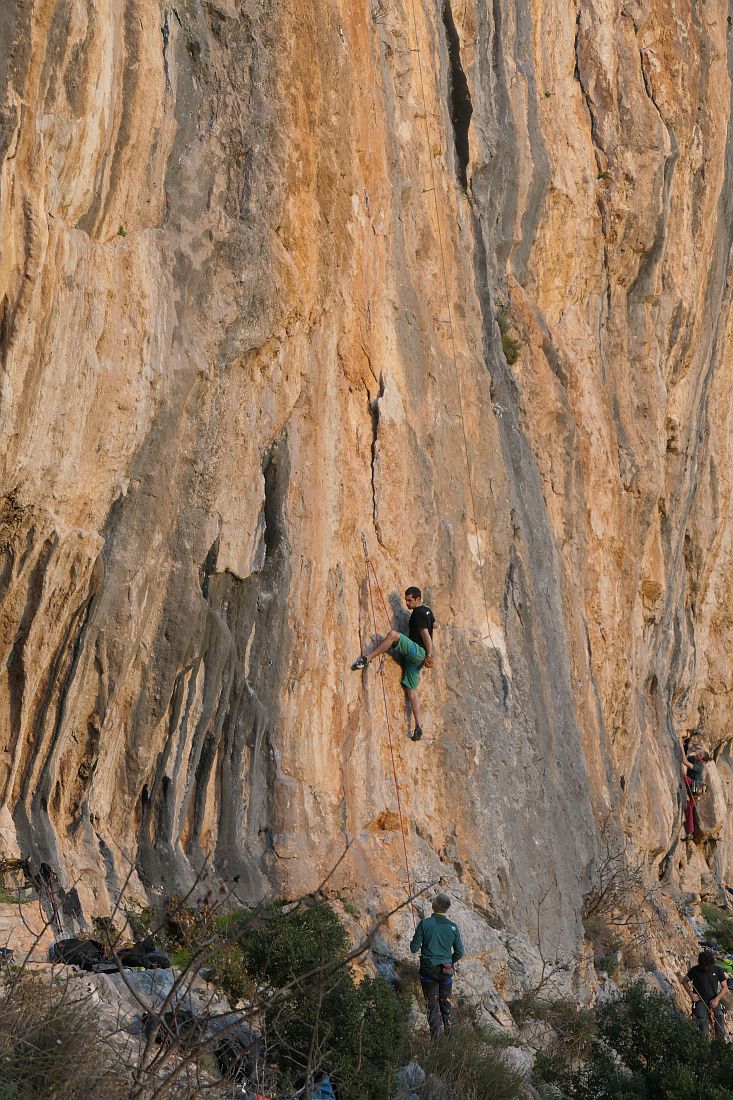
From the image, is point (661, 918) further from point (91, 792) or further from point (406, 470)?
point (91, 792)

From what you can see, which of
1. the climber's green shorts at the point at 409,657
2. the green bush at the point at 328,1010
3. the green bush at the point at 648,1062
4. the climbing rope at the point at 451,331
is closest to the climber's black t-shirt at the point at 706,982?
the green bush at the point at 648,1062

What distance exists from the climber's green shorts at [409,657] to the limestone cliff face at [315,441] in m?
0.14

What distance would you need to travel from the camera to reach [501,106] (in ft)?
53.1

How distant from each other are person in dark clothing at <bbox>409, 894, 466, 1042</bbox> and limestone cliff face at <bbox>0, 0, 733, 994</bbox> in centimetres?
123

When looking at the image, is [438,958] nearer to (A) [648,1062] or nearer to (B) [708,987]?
(A) [648,1062]

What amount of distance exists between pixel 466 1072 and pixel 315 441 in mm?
5611

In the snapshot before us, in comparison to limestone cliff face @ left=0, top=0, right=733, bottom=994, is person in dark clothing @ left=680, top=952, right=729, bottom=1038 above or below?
below

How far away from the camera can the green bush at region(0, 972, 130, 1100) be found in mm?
5355

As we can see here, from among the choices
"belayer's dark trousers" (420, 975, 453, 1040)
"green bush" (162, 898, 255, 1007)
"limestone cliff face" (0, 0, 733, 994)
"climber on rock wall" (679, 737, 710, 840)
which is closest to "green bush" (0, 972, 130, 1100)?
"green bush" (162, 898, 255, 1007)

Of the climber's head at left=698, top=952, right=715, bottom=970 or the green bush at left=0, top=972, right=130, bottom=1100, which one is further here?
the climber's head at left=698, top=952, right=715, bottom=970

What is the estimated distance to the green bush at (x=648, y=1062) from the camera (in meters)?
8.40

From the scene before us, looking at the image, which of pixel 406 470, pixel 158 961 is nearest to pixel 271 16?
pixel 406 470

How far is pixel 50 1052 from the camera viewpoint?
553cm

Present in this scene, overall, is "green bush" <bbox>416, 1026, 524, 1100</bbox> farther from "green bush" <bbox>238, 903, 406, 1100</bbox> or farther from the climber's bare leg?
the climber's bare leg
